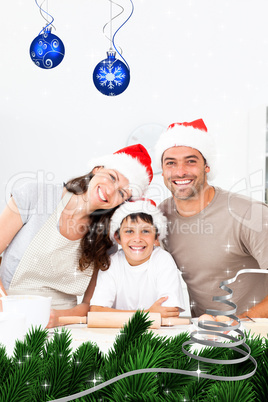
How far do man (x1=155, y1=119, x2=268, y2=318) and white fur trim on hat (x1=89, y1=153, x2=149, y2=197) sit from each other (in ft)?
0.29

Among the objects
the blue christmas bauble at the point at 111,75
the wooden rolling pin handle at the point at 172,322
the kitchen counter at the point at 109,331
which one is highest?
the blue christmas bauble at the point at 111,75

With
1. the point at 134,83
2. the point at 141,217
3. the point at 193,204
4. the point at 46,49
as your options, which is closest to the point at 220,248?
the point at 193,204

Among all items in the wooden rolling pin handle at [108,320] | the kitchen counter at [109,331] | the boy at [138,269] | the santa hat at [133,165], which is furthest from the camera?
the santa hat at [133,165]

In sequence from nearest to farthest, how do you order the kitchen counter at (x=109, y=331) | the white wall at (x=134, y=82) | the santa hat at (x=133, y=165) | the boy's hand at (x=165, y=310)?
the kitchen counter at (x=109, y=331) → the boy's hand at (x=165, y=310) → the santa hat at (x=133, y=165) → the white wall at (x=134, y=82)

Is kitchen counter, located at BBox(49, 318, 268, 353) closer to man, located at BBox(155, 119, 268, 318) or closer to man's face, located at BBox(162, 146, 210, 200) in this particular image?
man, located at BBox(155, 119, 268, 318)

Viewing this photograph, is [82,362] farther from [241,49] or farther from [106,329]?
[241,49]

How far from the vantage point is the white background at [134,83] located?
11.5 feet

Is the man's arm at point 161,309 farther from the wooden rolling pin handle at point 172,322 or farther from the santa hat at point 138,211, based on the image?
the santa hat at point 138,211

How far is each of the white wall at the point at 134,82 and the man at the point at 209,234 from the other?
199 cm

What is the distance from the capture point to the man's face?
153 centimetres

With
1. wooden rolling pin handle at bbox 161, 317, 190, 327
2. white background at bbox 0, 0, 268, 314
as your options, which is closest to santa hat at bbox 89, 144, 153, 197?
wooden rolling pin handle at bbox 161, 317, 190, 327

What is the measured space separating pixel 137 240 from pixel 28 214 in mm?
375

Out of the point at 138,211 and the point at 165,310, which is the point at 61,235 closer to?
the point at 138,211

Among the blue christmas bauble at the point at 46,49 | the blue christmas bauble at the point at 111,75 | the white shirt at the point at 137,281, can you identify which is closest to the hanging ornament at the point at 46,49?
the blue christmas bauble at the point at 46,49
